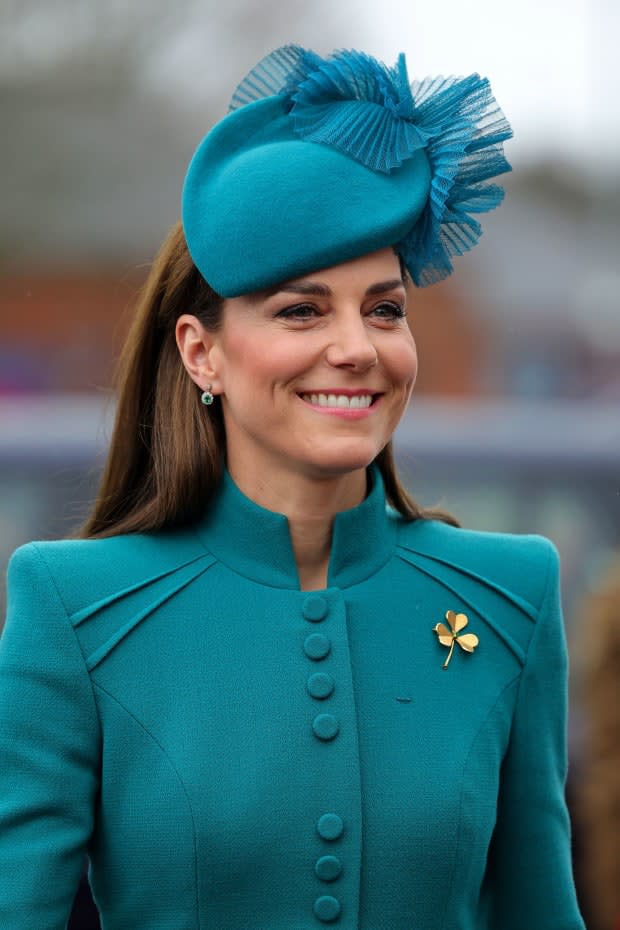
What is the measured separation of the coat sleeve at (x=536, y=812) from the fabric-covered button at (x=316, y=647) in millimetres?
323

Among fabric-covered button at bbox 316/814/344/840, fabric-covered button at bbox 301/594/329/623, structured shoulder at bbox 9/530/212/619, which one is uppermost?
structured shoulder at bbox 9/530/212/619

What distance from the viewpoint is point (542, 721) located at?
2.34 m

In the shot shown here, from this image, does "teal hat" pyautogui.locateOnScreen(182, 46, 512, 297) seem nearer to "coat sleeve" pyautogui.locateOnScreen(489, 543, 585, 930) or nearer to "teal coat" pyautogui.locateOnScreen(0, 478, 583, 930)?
"teal coat" pyautogui.locateOnScreen(0, 478, 583, 930)

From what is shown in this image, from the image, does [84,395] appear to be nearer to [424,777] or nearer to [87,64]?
[87,64]

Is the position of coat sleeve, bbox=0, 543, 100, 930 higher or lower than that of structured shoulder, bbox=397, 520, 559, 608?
lower

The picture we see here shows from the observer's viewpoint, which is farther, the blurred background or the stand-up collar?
the blurred background

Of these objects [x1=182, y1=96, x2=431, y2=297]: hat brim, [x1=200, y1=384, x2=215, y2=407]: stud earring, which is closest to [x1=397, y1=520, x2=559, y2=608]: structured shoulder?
[x1=200, y1=384, x2=215, y2=407]: stud earring

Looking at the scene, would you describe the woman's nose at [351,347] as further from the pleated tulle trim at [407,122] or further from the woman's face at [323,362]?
the pleated tulle trim at [407,122]

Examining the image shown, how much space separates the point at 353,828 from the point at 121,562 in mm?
504

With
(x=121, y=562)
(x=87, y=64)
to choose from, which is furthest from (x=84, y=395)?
(x=121, y=562)

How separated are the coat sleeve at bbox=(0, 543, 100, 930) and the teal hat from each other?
0.56m

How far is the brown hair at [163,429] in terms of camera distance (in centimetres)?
233

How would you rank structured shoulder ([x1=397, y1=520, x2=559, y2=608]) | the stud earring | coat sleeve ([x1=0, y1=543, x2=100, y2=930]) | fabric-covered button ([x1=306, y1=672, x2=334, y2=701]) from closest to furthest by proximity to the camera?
coat sleeve ([x1=0, y1=543, x2=100, y2=930]) < fabric-covered button ([x1=306, y1=672, x2=334, y2=701]) < the stud earring < structured shoulder ([x1=397, y1=520, x2=559, y2=608])

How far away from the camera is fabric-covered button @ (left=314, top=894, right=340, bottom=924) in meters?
2.09
